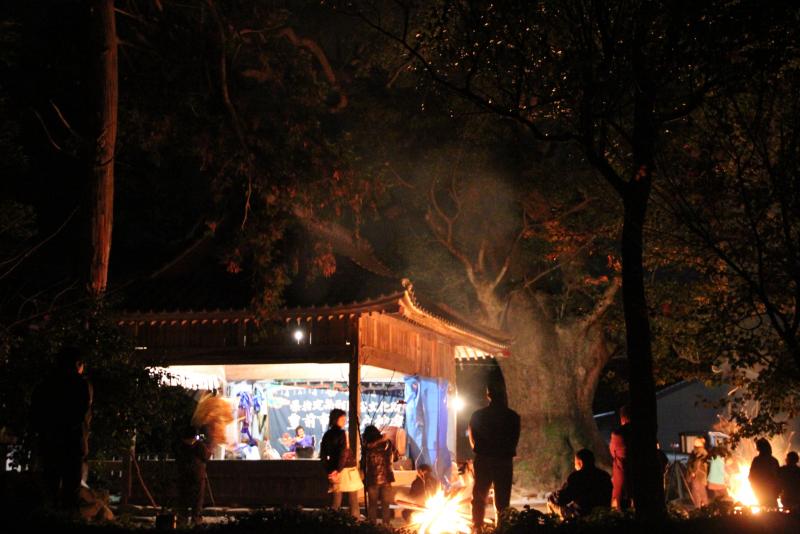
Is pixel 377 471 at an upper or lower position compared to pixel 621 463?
lower

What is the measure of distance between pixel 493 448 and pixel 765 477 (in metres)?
4.90

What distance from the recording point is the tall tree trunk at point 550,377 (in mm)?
24734

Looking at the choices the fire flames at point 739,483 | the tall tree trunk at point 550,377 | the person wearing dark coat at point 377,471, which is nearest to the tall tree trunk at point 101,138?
the person wearing dark coat at point 377,471

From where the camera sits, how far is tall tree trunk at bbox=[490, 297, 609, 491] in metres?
24.7

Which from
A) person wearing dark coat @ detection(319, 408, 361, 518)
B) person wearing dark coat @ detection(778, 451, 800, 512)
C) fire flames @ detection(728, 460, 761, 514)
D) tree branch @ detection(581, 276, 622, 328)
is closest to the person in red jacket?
person wearing dark coat @ detection(778, 451, 800, 512)

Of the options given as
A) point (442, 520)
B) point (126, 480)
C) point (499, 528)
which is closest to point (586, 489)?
point (442, 520)

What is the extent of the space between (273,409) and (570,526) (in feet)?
41.1

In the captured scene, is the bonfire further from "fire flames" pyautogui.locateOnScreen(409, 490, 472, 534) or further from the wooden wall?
the wooden wall

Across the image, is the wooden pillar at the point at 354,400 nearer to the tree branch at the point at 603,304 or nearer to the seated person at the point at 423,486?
the seated person at the point at 423,486

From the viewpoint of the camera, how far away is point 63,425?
30.2 ft

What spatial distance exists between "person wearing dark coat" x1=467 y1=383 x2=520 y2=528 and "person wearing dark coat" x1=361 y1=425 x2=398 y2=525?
265 cm

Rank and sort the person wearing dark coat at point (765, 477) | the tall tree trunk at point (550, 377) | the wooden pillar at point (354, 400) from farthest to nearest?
the tall tree trunk at point (550, 377) → the wooden pillar at point (354, 400) → the person wearing dark coat at point (765, 477)

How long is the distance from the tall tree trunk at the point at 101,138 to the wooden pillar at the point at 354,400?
4761 mm

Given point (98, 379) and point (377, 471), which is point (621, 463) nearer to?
point (377, 471)
